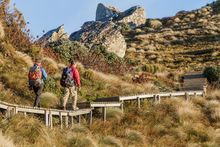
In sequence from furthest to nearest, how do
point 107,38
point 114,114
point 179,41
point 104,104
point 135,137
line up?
point 179,41, point 107,38, point 114,114, point 104,104, point 135,137

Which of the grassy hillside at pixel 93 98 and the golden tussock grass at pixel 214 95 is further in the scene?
the golden tussock grass at pixel 214 95

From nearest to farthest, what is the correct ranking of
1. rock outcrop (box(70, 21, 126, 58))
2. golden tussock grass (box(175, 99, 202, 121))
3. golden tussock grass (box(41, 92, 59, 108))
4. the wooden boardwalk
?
the wooden boardwalk, golden tussock grass (box(41, 92, 59, 108)), golden tussock grass (box(175, 99, 202, 121)), rock outcrop (box(70, 21, 126, 58))

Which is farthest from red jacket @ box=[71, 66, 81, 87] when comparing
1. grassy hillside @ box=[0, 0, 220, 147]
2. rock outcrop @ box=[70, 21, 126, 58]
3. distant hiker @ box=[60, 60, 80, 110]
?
rock outcrop @ box=[70, 21, 126, 58]

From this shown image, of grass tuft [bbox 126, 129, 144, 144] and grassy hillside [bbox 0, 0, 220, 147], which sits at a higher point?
grassy hillside [bbox 0, 0, 220, 147]

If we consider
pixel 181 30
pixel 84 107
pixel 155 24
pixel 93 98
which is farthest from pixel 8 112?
pixel 155 24

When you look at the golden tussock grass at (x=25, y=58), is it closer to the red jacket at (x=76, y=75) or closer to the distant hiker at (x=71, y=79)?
the distant hiker at (x=71, y=79)

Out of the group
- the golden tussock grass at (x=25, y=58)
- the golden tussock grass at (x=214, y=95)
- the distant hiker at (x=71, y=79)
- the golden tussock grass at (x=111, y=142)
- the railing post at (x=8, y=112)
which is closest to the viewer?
the railing post at (x=8, y=112)

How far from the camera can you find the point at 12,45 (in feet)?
76.0

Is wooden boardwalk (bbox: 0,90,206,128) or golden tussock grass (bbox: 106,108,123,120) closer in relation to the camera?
wooden boardwalk (bbox: 0,90,206,128)

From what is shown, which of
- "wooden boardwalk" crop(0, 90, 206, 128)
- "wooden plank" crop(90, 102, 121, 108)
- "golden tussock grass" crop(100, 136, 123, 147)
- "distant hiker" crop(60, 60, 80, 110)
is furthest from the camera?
"wooden plank" crop(90, 102, 121, 108)

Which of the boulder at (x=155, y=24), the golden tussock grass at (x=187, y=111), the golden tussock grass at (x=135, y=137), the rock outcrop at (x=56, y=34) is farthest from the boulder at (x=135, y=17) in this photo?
the golden tussock grass at (x=135, y=137)

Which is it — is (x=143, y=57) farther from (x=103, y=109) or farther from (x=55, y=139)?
(x=55, y=139)

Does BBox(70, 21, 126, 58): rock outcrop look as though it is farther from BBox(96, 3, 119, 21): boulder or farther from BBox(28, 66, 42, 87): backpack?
BBox(96, 3, 119, 21): boulder

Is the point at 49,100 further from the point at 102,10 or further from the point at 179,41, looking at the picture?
the point at 102,10
